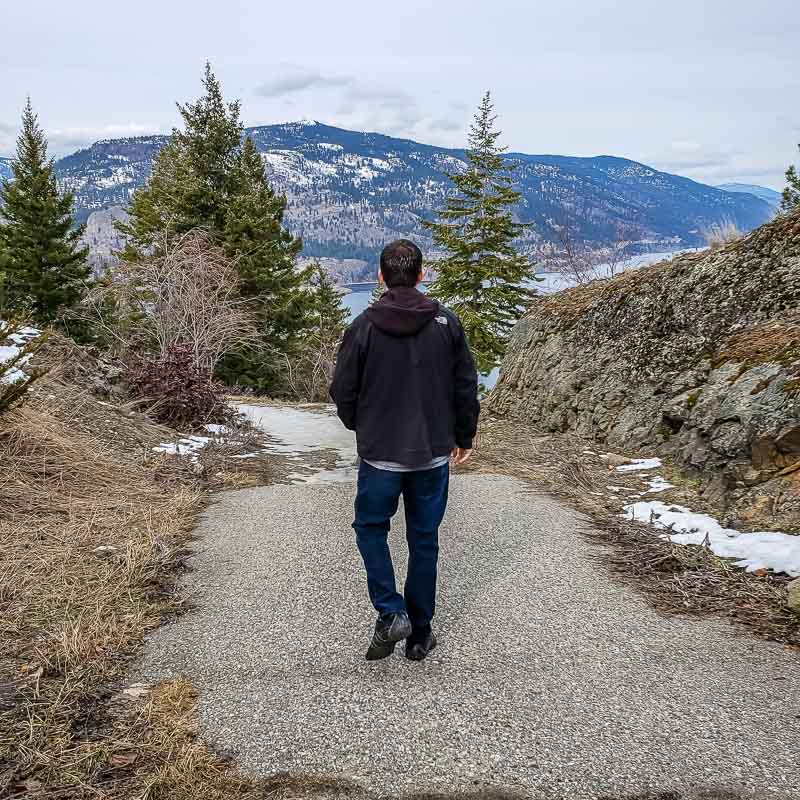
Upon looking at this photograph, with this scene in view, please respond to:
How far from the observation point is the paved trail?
2281 millimetres

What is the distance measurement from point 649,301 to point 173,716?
7.15 m

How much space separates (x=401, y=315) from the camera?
9.19 feet

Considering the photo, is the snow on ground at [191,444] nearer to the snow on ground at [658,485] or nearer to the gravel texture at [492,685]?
the gravel texture at [492,685]

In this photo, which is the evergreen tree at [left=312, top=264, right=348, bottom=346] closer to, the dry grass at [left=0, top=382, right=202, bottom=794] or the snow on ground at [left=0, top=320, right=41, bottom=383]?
the snow on ground at [left=0, top=320, right=41, bottom=383]

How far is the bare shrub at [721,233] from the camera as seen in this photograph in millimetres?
7727

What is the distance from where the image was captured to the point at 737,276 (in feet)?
22.2

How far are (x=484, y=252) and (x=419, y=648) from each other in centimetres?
2014

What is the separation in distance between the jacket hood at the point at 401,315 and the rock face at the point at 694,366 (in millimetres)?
3197

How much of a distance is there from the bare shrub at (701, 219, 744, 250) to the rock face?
0.30m

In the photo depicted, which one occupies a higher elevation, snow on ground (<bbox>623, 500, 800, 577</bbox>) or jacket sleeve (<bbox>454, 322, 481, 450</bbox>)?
jacket sleeve (<bbox>454, 322, 481, 450</bbox>)

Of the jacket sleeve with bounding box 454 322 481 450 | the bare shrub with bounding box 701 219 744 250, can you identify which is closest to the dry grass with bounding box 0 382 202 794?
the jacket sleeve with bounding box 454 322 481 450

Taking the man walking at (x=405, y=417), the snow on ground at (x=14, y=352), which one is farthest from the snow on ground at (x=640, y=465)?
the snow on ground at (x=14, y=352)

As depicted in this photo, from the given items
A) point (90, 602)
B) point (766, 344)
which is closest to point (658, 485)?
point (766, 344)

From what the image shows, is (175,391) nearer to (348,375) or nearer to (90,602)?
(90,602)
